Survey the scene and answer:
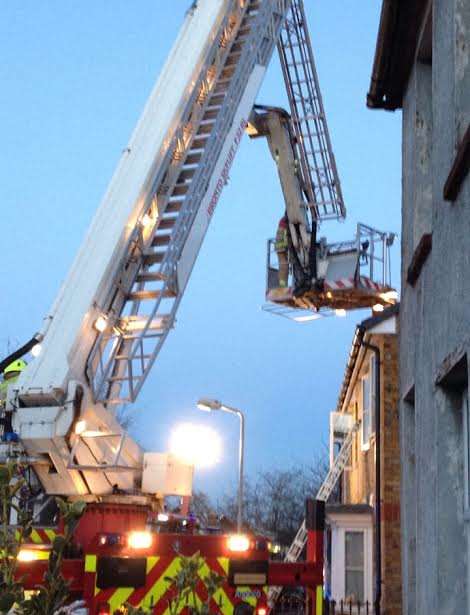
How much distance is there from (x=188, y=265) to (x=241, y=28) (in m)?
4.11

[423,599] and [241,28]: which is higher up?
[241,28]

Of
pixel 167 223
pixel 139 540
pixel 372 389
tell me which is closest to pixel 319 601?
pixel 139 540

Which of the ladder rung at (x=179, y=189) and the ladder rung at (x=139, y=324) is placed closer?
the ladder rung at (x=139, y=324)

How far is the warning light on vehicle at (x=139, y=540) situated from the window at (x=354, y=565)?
866cm

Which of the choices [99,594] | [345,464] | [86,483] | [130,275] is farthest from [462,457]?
[345,464]

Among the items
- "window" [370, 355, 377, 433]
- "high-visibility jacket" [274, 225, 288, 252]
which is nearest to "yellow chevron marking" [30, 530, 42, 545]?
"window" [370, 355, 377, 433]

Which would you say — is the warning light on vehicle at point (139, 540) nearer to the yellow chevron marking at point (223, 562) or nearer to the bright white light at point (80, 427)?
the yellow chevron marking at point (223, 562)

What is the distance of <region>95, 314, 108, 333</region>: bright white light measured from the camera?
10227 millimetres

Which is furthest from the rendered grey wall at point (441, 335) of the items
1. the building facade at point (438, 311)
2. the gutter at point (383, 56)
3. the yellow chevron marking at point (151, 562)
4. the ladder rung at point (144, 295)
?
the ladder rung at point (144, 295)

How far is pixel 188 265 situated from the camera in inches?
442

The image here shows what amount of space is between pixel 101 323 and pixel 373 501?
719 centimetres

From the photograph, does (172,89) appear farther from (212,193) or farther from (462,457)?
(462,457)

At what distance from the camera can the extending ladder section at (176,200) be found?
10500 millimetres

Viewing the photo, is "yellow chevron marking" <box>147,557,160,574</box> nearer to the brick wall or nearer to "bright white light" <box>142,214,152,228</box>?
"bright white light" <box>142,214,152,228</box>
